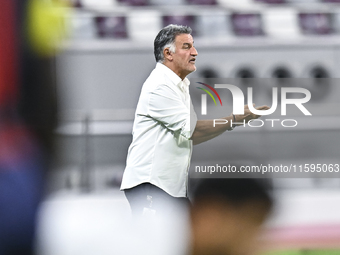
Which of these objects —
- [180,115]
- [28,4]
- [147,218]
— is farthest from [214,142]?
[28,4]

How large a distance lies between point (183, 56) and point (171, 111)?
0.25 meters

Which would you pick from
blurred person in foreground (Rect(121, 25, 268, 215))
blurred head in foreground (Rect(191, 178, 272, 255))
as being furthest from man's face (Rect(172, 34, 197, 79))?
blurred head in foreground (Rect(191, 178, 272, 255))

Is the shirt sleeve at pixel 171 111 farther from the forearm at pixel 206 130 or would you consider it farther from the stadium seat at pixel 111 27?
the stadium seat at pixel 111 27

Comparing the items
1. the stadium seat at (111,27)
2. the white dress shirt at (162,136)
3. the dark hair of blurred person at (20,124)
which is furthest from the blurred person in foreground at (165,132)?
the dark hair of blurred person at (20,124)

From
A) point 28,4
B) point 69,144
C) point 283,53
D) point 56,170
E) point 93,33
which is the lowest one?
point 56,170

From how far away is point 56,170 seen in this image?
67.2 inches

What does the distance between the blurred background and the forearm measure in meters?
0.05

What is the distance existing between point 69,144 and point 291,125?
0.94m

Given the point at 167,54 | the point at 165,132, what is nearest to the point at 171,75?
the point at 167,54

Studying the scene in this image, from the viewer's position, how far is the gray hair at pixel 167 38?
1507 mm

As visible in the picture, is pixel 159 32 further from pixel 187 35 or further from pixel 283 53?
pixel 283 53

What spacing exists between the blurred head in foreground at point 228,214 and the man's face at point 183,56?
47 cm

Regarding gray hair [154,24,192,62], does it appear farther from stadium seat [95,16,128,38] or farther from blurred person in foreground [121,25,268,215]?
stadium seat [95,16,128,38]

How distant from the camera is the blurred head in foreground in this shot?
1611 millimetres
